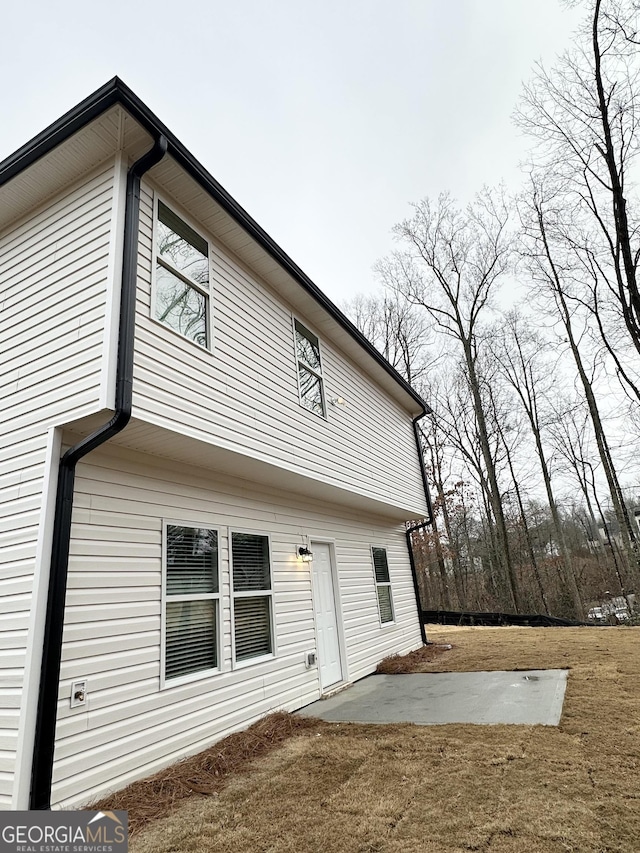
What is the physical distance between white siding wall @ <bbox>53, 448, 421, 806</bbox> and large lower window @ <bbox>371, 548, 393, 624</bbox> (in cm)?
291

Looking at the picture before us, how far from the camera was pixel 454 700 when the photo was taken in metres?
5.01

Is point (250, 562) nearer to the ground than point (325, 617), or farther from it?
farther from it

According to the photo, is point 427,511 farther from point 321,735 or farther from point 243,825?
point 243,825

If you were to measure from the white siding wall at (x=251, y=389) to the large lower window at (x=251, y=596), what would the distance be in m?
0.99

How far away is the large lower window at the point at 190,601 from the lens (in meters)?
3.85

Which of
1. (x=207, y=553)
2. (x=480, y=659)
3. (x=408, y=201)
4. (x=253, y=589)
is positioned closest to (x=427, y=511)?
(x=480, y=659)

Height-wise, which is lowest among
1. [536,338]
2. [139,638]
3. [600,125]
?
[139,638]

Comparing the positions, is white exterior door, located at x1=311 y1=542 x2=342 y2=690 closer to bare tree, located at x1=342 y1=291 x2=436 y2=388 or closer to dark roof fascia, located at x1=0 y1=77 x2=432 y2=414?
dark roof fascia, located at x1=0 y1=77 x2=432 y2=414

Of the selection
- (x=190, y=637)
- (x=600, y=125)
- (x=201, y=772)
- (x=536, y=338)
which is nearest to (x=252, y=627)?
(x=190, y=637)

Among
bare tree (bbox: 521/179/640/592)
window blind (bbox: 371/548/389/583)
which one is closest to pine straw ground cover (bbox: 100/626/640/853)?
window blind (bbox: 371/548/389/583)

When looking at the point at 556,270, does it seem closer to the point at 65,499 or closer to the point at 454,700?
the point at 454,700

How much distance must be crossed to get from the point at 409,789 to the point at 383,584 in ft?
18.6

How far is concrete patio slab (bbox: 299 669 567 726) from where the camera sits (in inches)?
170

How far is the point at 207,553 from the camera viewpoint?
4.41 meters
